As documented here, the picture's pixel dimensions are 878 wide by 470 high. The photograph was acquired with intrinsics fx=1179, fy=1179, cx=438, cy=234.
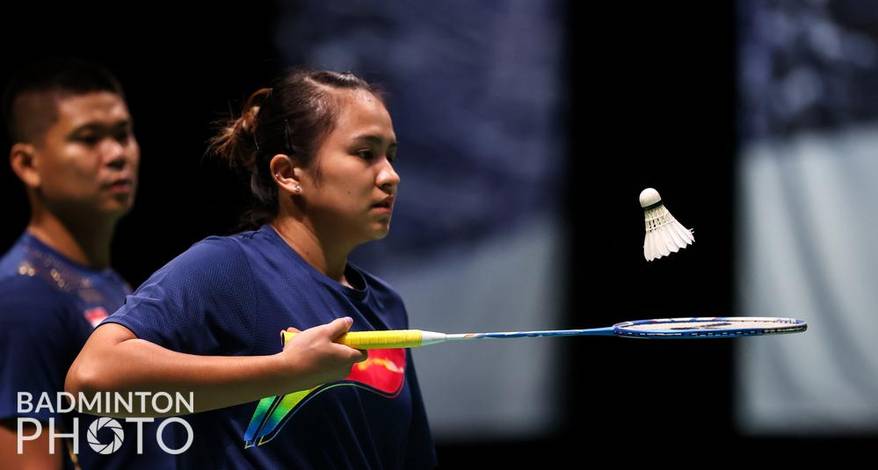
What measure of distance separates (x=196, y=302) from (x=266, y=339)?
0.15m

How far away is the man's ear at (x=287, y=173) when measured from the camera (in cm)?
223

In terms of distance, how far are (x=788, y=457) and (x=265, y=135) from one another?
2869mm

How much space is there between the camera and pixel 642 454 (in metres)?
4.45

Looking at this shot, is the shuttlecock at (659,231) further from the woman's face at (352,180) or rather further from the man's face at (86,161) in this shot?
the man's face at (86,161)

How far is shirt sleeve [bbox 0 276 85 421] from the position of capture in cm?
261

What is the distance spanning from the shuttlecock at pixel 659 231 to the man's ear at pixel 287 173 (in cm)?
64

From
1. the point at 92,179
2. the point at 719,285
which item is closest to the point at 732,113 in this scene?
the point at 719,285

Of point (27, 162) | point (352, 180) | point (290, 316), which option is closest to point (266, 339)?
point (290, 316)

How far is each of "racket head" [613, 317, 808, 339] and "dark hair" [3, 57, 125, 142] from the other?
1690 millimetres

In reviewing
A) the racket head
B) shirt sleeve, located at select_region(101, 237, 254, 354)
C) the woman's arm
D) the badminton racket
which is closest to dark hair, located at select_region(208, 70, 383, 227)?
shirt sleeve, located at select_region(101, 237, 254, 354)

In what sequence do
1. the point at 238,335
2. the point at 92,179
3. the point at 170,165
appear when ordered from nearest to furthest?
the point at 238,335 < the point at 92,179 < the point at 170,165

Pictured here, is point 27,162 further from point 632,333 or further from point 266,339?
point 632,333

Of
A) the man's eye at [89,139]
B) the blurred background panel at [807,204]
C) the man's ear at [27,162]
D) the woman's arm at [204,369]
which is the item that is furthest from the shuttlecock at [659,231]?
the blurred background panel at [807,204]

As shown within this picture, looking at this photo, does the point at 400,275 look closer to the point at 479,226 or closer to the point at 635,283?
the point at 479,226
